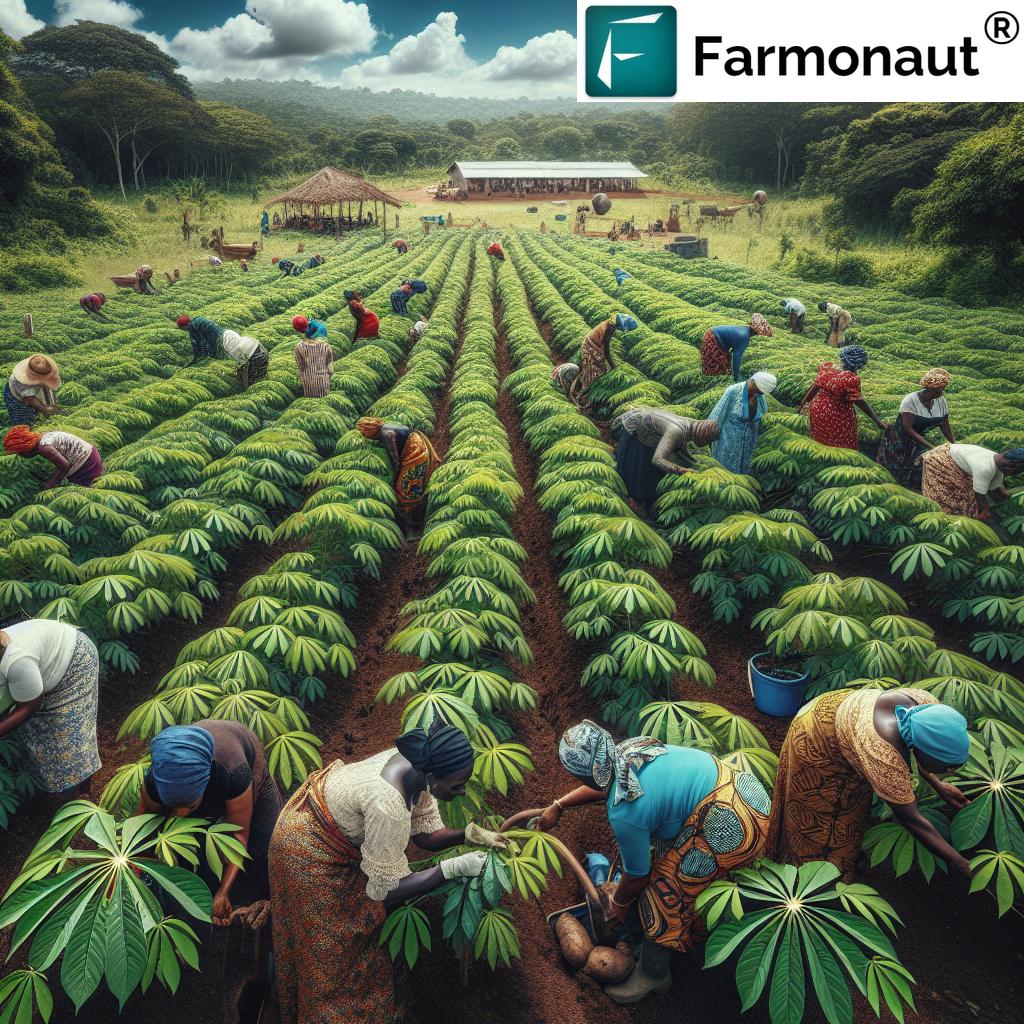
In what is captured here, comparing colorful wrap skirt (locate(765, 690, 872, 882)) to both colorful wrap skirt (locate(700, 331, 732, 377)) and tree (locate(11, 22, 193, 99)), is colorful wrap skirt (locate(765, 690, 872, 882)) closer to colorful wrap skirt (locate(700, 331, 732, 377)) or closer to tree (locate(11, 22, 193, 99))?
colorful wrap skirt (locate(700, 331, 732, 377))

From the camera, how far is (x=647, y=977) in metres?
3.06

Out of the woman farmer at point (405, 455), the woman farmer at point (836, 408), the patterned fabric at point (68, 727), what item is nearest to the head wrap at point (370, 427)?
the woman farmer at point (405, 455)

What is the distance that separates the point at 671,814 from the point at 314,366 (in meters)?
8.63

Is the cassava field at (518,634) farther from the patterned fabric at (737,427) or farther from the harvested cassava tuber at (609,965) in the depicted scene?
the patterned fabric at (737,427)

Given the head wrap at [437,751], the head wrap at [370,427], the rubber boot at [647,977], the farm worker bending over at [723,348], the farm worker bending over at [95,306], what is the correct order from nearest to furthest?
the head wrap at [437,751] < the rubber boot at [647,977] < the head wrap at [370,427] < the farm worker bending over at [723,348] < the farm worker bending over at [95,306]

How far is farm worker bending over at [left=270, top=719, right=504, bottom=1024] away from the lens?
2428mm

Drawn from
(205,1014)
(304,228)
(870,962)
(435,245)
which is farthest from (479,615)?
(304,228)

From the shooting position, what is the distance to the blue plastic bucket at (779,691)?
187 inches

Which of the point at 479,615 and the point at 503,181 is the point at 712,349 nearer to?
the point at 479,615

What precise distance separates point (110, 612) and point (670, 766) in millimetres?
4122

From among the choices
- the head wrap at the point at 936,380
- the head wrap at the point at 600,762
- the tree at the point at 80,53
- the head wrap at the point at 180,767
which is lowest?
the head wrap at the point at 600,762

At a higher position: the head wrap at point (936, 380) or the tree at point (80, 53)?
the tree at point (80, 53)

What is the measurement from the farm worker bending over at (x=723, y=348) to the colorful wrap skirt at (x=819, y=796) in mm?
7475

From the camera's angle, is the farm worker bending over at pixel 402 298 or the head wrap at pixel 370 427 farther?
the farm worker bending over at pixel 402 298
